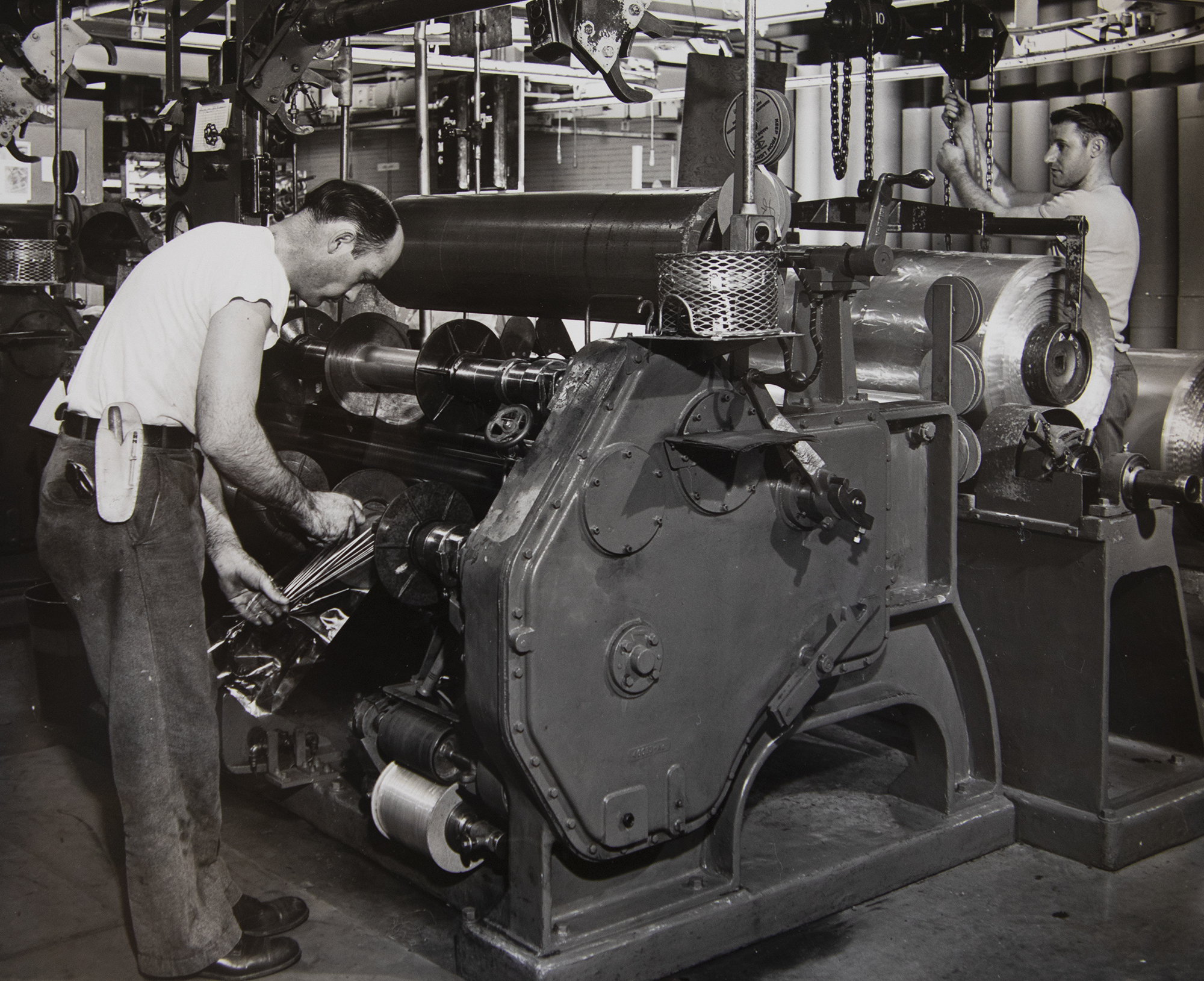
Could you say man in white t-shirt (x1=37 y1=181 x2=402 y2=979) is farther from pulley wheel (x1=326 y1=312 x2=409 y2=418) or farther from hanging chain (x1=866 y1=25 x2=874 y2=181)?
hanging chain (x1=866 y1=25 x2=874 y2=181)

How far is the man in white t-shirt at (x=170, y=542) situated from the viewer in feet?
7.50

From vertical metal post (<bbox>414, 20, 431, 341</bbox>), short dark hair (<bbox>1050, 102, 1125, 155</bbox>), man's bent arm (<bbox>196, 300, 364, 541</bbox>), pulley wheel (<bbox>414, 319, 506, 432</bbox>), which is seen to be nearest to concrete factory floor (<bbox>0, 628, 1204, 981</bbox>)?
man's bent arm (<bbox>196, 300, 364, 541</bbox>)

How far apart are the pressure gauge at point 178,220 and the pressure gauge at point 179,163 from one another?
5 centimetres

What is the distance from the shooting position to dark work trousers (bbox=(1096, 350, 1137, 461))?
11.8 feet

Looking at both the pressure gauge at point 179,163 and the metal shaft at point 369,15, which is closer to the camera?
the metal shaft at point 369,15

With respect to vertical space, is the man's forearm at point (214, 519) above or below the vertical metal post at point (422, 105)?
below

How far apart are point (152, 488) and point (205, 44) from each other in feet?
14.0

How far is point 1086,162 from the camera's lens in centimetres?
409

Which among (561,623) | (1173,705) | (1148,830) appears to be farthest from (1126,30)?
(561,623)

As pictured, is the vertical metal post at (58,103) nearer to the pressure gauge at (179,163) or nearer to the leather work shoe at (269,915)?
the pressure gauge at (179,163)

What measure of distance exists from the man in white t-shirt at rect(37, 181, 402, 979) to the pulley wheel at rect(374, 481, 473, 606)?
23 cm

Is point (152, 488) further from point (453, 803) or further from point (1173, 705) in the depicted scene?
point (1173, 705)

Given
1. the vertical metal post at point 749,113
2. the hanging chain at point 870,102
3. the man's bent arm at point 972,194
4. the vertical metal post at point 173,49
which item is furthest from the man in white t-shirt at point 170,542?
the man's bent arm at point 972,194

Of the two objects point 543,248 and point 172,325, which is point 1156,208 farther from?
point 172,325
